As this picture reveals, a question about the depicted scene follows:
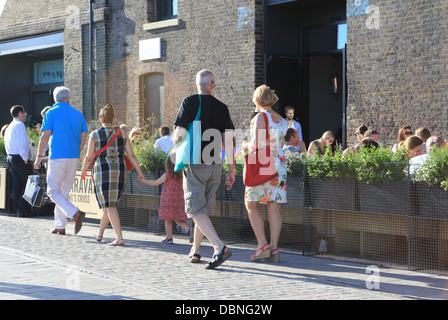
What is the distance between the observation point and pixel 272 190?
774cm

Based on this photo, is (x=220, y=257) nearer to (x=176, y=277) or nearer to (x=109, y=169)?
(x=176, y=277)

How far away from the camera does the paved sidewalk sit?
6.05 meters

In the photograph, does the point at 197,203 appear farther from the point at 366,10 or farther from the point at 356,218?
the point at 366,10

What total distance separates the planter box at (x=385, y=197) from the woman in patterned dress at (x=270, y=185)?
894mm

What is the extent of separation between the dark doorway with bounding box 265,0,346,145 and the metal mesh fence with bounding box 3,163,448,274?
718cm

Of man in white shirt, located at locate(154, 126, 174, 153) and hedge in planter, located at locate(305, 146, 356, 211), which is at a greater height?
man in white shirt, located at locate(154, 126, 174, 153)

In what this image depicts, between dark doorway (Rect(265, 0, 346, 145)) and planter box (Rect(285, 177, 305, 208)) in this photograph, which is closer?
planter box (Rect(285, 177, 305, 208))

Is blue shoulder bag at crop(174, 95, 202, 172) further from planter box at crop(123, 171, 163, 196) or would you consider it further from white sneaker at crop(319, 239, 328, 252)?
planter box at crop(123, 171, 163, 196)

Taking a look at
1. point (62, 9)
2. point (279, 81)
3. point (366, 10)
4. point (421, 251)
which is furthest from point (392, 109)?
point (62, 9)

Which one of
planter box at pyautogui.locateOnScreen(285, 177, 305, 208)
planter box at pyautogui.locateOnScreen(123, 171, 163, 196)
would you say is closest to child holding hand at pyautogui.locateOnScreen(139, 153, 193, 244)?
planter box at pyautogui.locateOnScreen(123, 171, 163, 196)

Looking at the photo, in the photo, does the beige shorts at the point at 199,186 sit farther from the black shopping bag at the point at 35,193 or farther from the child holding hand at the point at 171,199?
the black shopping bag at the point at 35,193

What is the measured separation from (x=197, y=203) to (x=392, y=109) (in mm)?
6991

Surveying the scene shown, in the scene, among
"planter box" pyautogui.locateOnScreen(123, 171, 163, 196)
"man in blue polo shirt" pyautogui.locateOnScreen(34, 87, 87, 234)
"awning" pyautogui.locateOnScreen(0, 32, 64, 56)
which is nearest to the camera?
"man in blue polo shirt" pyautogui.locateOnScreen(34, 87, 87, 234)

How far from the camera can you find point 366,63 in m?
13.6
